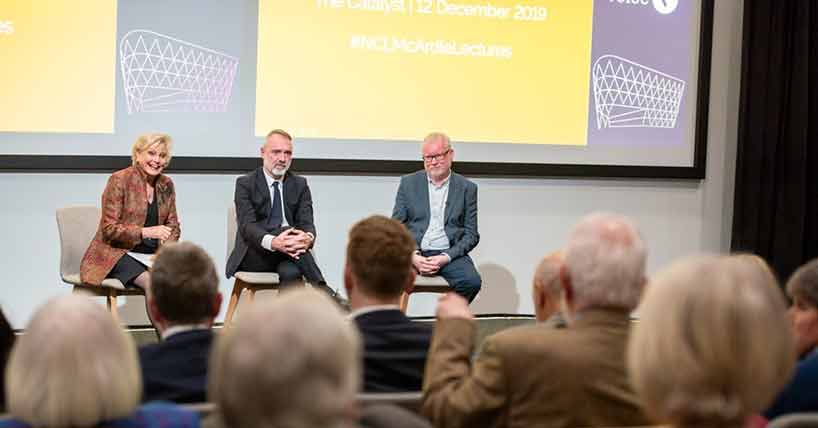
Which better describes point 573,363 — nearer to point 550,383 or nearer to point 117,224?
point 550,383

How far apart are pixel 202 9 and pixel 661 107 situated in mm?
3011

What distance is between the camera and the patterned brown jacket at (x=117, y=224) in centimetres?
507

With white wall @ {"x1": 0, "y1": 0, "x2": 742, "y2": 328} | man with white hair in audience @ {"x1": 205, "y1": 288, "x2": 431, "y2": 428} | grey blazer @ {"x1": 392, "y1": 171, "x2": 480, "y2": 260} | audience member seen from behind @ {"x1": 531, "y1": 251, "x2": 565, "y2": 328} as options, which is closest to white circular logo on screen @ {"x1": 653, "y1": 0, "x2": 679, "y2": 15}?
white wall @ {"x1": 0, "y1": 0, "x2": 742, "y2": 328}

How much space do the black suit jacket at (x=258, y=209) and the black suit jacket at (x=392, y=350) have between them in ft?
9.30

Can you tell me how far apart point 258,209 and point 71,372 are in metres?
3.87

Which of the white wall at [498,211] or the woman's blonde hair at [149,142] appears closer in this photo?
the woman's blonde hair at [149,142]

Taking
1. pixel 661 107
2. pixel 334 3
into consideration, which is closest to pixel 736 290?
pixel 334 3

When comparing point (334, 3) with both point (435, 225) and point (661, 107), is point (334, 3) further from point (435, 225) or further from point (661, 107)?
point (661, 107)

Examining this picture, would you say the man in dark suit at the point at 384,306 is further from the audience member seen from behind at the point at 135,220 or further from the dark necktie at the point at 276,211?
the dark necktie at the point at 276,211

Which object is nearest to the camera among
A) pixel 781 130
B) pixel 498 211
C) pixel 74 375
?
pixel 74 375

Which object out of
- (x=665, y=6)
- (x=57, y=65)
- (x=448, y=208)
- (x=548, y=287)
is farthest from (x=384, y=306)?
(x=665, y=6)

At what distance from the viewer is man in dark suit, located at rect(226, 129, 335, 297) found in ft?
17.4

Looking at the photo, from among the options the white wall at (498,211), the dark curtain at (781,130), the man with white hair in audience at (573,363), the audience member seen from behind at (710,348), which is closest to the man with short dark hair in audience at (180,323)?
the man with white hair in audience at (573,363)

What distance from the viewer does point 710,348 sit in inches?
57.7
